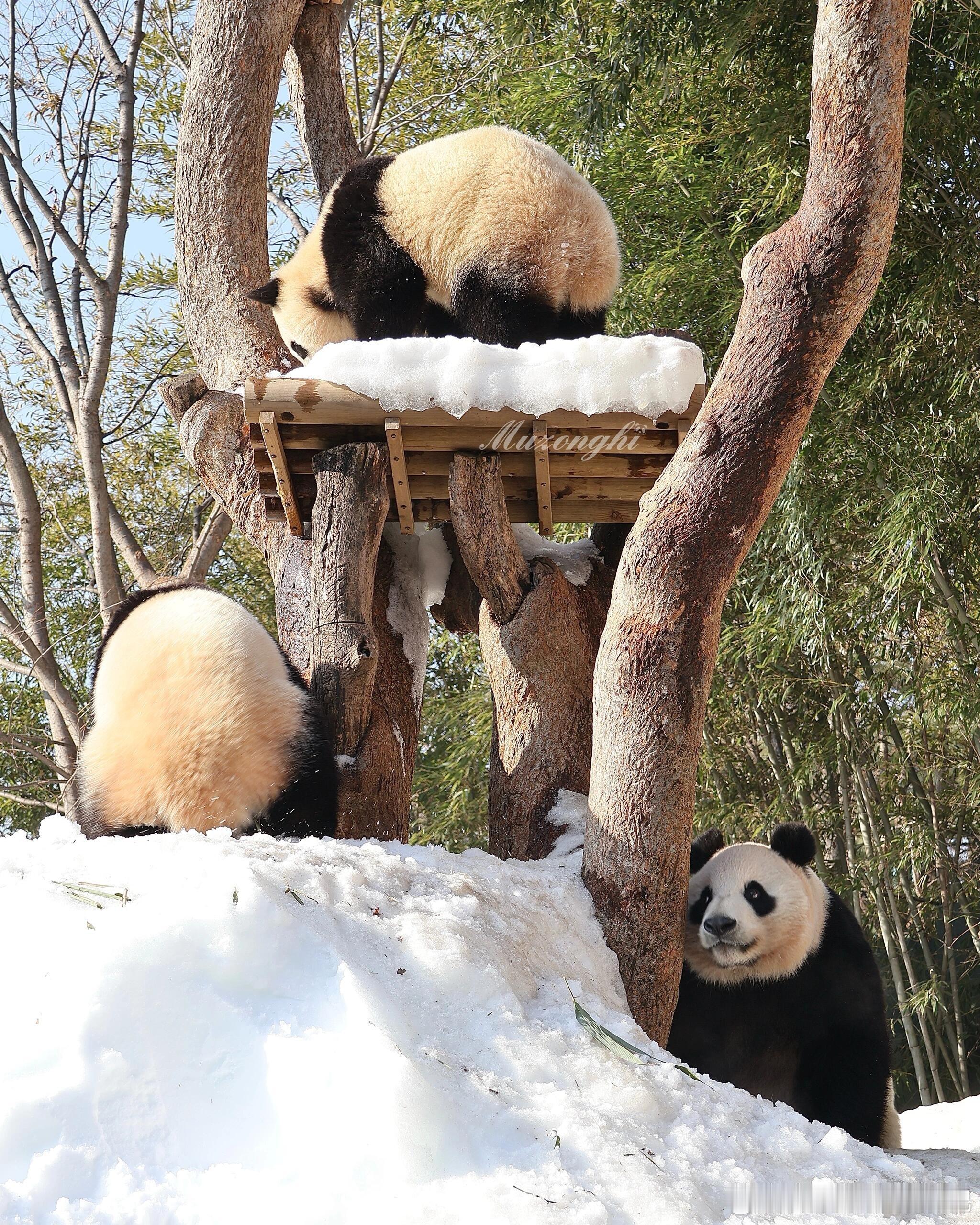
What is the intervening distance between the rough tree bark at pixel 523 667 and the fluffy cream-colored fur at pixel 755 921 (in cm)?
45

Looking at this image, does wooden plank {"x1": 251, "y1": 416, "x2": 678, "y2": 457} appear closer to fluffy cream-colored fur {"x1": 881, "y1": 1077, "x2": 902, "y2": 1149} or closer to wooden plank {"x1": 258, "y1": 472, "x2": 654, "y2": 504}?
wooden plank {"x1": 258, "y1": 472, "x2": 654, "y2": 504}

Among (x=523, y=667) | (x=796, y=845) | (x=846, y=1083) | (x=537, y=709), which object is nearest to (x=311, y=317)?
(x=523, y=667)

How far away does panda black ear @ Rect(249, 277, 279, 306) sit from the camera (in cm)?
346

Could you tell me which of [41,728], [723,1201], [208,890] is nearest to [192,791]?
[208,890]

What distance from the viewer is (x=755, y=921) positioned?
2.95 m

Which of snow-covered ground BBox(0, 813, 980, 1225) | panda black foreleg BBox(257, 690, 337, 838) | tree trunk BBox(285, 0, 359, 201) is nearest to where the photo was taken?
snow-covered ground BBox(0, 813, 980, 1225)

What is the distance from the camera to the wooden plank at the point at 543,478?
111 inches

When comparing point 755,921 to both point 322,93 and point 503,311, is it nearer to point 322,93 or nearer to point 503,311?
point 503,311

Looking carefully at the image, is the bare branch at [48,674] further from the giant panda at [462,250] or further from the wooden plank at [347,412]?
the wooden plank at [347,412]

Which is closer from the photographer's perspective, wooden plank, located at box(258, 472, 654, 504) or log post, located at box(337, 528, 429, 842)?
log post, located at box(337, 528, 429, 842)

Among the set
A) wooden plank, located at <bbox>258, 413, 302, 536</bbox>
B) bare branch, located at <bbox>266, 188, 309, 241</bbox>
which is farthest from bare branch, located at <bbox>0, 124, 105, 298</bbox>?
wooden plank, located at <bbox>258, 413, 302, 536</bbox>

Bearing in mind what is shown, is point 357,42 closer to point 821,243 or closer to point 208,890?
point 821,243

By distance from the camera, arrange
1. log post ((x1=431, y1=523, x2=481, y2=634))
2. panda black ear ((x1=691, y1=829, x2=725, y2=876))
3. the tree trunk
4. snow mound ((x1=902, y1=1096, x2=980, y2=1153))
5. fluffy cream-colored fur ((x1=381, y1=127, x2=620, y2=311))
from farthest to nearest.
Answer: the tree trunk
snow mound ((x1=902, y1=1096, x2=980, y2=1153))
log post ((x1=431, y1=523, x2=481, y2=634))
panda black ear ((x1=691, y1=829, x2=725, y2=876))
fluffy cream-colored fur ((x1=381, y1=127, x2=620, y2=311))

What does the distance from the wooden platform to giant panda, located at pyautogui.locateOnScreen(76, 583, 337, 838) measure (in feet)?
1.65
